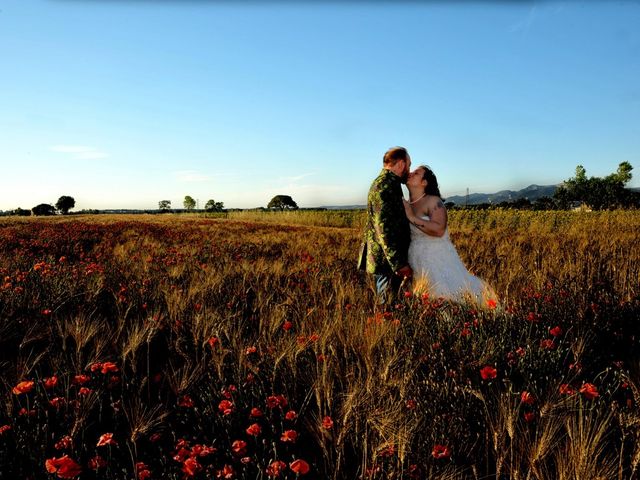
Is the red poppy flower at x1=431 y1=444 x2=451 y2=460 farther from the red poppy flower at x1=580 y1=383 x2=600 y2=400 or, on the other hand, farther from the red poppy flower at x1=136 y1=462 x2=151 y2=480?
the red poppy flower at x1=136 y1=462 x2=151 y2=480

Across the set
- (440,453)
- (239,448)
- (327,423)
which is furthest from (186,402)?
(440,453)

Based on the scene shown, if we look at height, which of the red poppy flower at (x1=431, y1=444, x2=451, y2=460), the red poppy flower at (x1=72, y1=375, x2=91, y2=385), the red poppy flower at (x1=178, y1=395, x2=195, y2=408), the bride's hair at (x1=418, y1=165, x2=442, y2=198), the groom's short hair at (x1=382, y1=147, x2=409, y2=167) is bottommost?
the red poppy flower at (x1=431, y1=444, x2=451, y2=460)

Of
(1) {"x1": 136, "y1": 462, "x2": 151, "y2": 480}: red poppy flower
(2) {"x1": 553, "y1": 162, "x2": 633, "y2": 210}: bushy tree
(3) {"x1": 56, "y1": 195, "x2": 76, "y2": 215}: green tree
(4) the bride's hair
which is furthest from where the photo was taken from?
(3) {"x1": 56, "y1": 195, "x2": 76, "y2": 215}: green tree

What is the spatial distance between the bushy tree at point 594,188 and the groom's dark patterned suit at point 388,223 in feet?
297

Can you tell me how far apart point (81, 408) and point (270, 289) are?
263 centimetres

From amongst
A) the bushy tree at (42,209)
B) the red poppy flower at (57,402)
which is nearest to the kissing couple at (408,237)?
the red poppy flower at (57,402)

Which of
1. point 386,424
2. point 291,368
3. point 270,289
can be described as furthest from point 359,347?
point 270,289

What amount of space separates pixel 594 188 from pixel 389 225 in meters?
102

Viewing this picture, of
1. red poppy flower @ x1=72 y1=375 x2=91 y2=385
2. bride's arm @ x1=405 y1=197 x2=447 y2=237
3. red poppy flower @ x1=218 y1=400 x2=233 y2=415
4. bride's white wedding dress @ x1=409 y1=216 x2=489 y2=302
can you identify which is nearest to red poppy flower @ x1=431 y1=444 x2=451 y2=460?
red poppy flower @ x1=218 y1=400 x2=233 y2=415

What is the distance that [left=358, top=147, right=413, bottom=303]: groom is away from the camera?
4.09 metres

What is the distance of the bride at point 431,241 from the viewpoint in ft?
14.4

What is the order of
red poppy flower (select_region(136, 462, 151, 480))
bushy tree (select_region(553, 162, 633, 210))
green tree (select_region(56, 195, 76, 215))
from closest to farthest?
1. red poppy flower (select_region(136, 462, 151, 480))
2. bushy tree (select_region(553, 162, 633, 210))
3. green tree (select_region(56, 195, 76, 215))

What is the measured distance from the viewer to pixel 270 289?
432cm

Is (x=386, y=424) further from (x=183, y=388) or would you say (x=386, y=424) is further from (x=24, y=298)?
(x=24, y=298)
